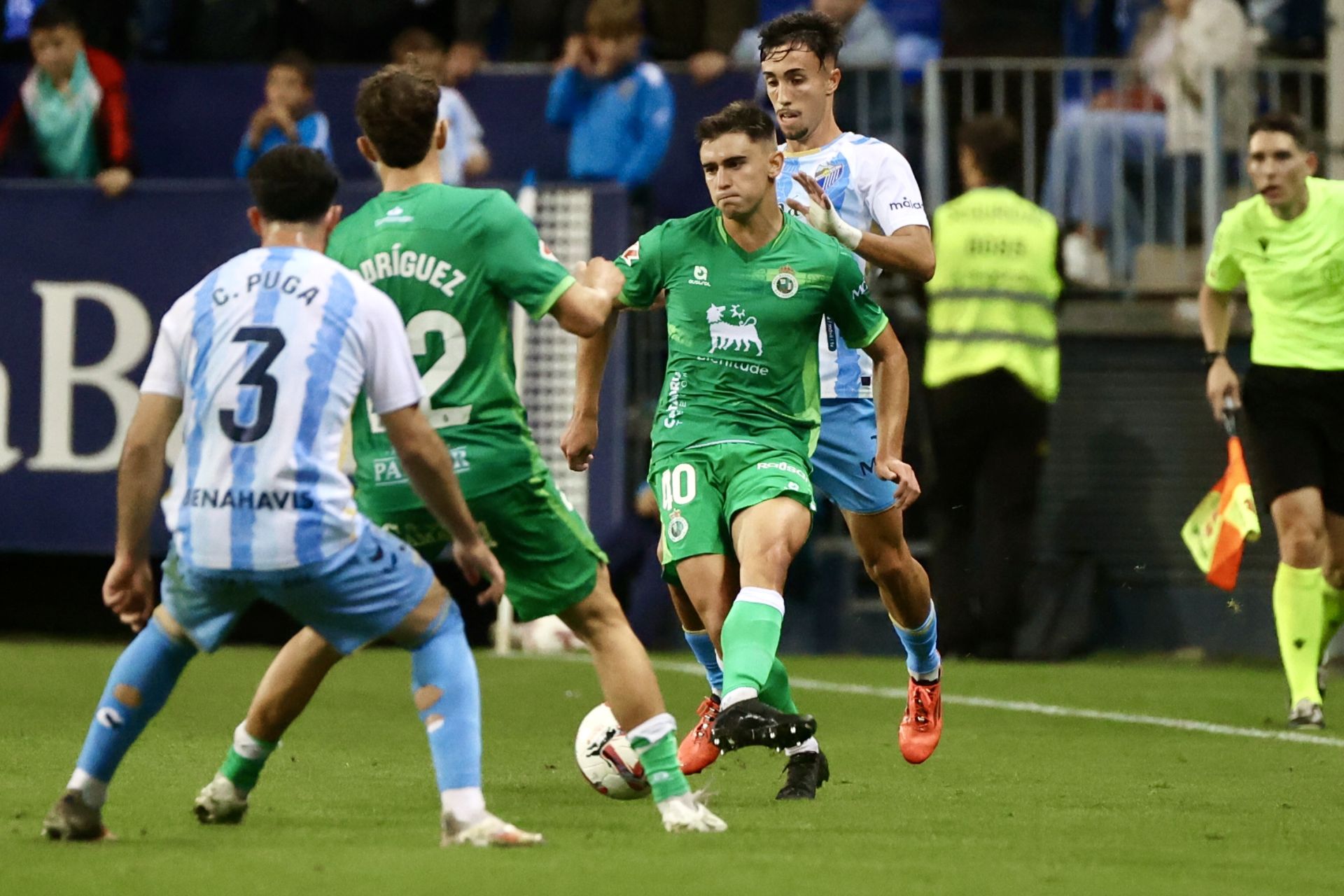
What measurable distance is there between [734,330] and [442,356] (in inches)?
47.8

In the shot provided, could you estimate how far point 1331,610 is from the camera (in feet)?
32.3

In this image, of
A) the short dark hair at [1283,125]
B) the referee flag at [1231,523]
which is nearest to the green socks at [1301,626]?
the referee flag at [1231,523]

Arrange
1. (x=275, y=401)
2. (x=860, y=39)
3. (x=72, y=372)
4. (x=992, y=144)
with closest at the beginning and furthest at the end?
(x=275, y=401) → (x=992, y=144) → (x=72, y=372) → (x=860, y=39)

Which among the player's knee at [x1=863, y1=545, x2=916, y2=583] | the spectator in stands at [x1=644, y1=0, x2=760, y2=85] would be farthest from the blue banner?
the player's knee at [x1=863, y1=545, x2=916, y2=583]

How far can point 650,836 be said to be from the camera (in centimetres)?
584

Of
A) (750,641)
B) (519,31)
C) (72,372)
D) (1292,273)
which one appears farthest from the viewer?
(519,31)

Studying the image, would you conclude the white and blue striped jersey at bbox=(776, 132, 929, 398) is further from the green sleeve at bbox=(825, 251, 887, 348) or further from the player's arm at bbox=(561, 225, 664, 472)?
the player's arm at bbox=(561, 225, 664, 472)

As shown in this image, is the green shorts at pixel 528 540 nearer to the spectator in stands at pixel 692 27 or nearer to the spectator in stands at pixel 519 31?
the spectator in stands at pixel 519 31

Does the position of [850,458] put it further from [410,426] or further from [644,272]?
[410,426]

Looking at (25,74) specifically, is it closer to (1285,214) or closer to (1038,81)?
(1038,81)

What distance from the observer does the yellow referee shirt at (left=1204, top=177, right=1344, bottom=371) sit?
384 inches

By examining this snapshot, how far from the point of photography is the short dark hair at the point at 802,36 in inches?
300

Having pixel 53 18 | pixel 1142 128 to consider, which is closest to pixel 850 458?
pixel 1142 128

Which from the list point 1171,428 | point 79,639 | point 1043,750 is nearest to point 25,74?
point 79,639
